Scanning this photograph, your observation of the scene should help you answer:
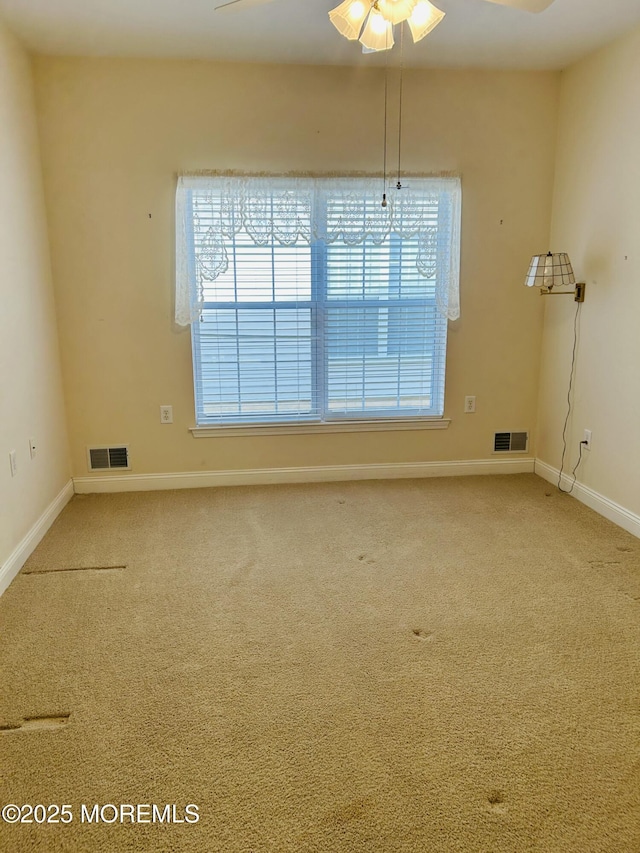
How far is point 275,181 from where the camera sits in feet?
11.4

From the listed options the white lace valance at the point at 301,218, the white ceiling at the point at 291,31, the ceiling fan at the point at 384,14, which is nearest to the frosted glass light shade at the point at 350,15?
the ceiling fan at the point at 384,14

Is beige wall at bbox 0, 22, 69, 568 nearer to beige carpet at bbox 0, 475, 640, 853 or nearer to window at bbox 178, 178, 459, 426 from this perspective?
beige carpet at bbox 0, 475, 640, 853

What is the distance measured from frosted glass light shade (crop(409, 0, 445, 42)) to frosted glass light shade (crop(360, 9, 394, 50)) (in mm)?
92

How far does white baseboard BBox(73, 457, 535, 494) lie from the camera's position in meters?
3.77

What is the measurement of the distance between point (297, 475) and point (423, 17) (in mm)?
2738

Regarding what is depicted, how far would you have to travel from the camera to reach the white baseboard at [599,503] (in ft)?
10.2

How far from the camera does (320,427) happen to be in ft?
12.7

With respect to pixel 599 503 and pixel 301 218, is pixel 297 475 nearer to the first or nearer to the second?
pixel 301 218

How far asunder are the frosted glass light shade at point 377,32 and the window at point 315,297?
1410 mm

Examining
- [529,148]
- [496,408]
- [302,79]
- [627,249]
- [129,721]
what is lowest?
[129,721]

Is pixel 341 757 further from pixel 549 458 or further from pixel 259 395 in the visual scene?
pixel 549 458

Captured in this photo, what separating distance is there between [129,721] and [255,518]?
164 cm

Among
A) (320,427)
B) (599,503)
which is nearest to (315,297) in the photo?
(320,427)

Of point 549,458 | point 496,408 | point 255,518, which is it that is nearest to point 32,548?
point 255,518
